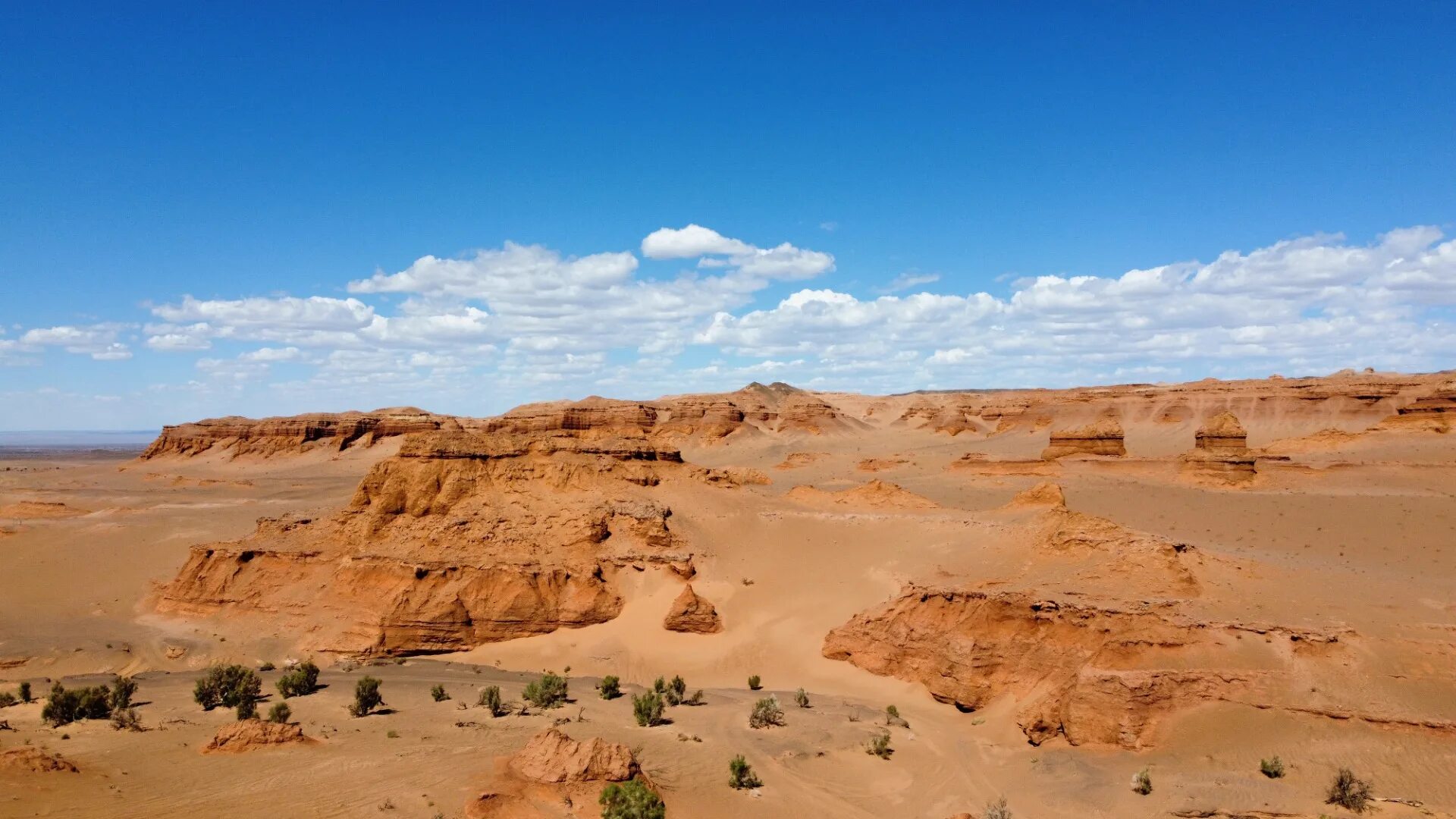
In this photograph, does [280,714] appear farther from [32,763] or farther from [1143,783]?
[1143,783]

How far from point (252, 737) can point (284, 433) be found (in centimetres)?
8717

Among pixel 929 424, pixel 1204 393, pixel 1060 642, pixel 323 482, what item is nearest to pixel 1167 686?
pixel 1060 642

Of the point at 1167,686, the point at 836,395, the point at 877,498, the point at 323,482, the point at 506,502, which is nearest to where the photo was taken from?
the point at 1167,686

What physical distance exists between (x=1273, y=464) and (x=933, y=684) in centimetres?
3568

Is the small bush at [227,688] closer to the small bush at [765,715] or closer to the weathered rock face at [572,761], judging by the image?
the weathered rock face at [572,761]

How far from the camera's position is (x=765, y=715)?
59.0 feet

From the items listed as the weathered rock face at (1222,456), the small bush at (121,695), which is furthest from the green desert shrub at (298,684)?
the weathered rock face at (1222,456)

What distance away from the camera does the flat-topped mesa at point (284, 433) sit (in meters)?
91.9

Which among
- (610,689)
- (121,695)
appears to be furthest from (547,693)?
(121,695)

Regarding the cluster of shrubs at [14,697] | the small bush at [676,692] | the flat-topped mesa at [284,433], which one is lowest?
the small bush at [676,692]

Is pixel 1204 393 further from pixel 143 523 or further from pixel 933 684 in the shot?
pixel 143 523

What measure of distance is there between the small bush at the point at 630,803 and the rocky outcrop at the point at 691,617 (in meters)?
11.5

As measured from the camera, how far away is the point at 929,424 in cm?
10850

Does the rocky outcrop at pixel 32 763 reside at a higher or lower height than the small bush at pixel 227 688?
higher
